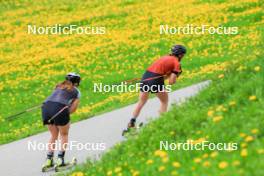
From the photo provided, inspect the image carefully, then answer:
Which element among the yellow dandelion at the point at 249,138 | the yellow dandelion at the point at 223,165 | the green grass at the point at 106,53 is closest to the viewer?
the yellow dandelion at the point at 223,165

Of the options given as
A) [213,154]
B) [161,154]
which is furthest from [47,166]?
[213,154]

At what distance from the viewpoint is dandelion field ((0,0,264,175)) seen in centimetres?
770

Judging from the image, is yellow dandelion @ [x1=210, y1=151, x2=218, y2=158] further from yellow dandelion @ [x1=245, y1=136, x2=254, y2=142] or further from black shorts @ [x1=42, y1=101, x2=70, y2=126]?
black shorts @ [x1=42, y1=101, x2=70, y2=126]

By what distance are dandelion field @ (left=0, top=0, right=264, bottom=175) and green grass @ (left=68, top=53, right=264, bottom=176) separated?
16 millimetres

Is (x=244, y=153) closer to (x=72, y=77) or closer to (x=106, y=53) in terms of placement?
(x=72, y=77)

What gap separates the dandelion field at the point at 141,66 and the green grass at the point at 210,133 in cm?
2

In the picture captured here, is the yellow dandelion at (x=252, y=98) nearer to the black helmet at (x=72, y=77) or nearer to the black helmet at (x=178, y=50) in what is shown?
the black helmet at (x=72, y=77)

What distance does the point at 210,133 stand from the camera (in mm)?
7793

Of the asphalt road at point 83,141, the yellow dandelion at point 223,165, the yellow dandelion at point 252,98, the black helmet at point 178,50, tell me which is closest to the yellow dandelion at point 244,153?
the yellow dandelion at point 223,165

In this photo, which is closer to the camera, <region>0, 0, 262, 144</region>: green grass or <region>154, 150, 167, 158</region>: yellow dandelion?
<region>154, 150, 167, 158</region>: yellow dandelion

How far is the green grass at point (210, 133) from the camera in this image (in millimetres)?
6582

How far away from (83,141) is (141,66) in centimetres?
968

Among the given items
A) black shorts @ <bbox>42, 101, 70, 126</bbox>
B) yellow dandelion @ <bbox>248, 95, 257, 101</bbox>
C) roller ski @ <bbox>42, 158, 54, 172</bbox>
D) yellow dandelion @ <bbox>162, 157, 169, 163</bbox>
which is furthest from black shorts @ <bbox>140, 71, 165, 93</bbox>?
yellow dandelion @ <bbox>162, 157, 169, 163</bbox>

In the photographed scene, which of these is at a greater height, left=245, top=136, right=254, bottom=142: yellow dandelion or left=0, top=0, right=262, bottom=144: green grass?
left=245, top=136, right=254, bottom=142: yellow dandelion
